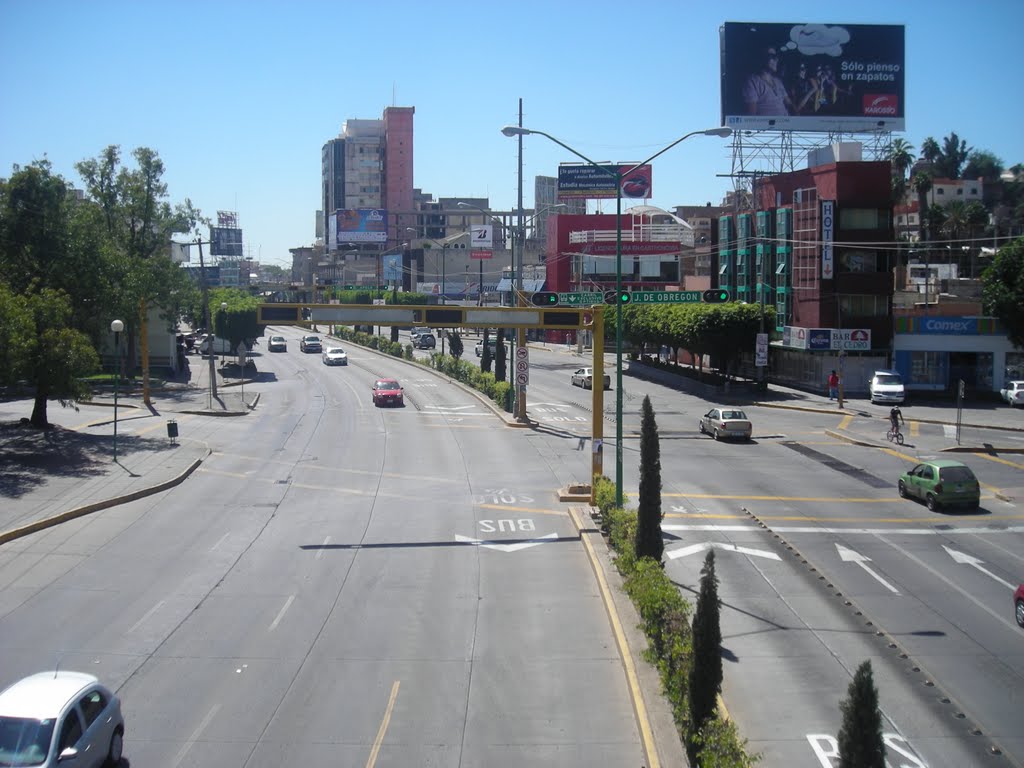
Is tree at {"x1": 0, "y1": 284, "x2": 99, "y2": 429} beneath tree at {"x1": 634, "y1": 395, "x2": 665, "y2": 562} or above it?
above

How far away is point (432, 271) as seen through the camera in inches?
5679

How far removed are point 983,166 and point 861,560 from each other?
5503 inches

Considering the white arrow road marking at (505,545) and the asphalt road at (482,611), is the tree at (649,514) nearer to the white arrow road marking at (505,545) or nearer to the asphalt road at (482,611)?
the asphalt road at (482,611)

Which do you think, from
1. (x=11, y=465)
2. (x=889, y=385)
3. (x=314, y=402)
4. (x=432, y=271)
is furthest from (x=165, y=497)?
(x=432, y=271)

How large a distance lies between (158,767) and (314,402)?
45.0 meters

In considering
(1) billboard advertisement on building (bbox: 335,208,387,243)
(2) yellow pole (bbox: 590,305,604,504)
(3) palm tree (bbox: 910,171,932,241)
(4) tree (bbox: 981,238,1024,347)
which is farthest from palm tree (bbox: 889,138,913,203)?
(1) billboard advertisement on building (bbox: 335,208,387,243)

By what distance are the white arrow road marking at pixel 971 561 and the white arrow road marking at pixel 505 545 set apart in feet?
32.5

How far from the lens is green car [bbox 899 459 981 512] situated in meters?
28.2

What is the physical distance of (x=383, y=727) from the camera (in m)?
13.0

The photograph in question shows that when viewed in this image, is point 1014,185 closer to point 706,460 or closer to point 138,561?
point 706,460

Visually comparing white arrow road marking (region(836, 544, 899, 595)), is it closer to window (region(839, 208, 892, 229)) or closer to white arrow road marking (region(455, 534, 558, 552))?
white arrow road marking (region(455, 534, 558, 552))

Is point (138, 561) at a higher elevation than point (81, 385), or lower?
lower

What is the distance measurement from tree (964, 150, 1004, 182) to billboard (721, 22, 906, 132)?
89367mm

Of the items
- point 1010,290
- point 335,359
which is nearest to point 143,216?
point 335,359
